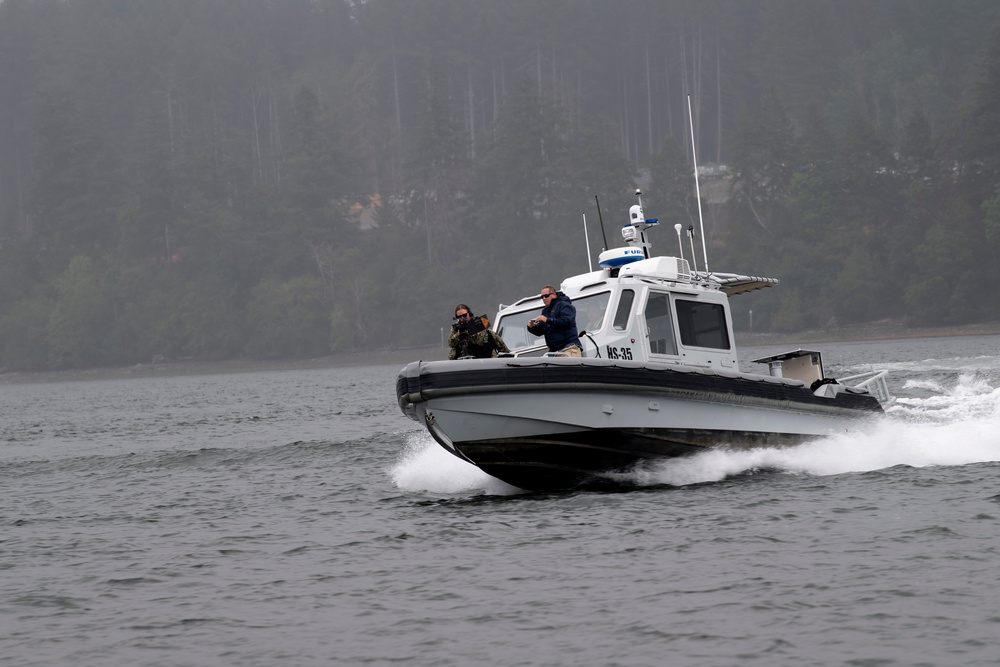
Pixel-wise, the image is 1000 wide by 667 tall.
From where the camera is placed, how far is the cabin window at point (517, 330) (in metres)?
14.8

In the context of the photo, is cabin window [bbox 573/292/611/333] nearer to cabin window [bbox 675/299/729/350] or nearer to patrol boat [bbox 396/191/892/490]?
patrol boat [bbox 396/191/892/490]

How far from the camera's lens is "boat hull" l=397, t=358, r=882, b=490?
41.2ft

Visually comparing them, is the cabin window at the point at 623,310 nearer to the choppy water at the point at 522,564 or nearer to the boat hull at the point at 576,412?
the boat hull at the point at 576,412

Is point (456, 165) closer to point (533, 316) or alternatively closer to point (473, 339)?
point (533, 316)

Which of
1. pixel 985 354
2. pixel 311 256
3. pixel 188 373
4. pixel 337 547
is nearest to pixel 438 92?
pixel 311 256

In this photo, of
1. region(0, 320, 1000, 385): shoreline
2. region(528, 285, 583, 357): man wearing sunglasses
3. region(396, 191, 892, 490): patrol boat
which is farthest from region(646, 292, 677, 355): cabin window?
region(0, 320, 1000, 385): shoreline

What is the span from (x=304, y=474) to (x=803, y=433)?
758 cm

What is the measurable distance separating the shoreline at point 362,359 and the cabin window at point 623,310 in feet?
191

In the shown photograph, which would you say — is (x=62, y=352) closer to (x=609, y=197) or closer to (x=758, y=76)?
(x=609, y=197)

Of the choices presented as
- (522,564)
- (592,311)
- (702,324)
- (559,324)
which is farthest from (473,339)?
(522,564)

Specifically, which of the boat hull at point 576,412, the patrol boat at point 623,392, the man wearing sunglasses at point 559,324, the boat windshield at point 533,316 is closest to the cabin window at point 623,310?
the patrol boat at point 623,392

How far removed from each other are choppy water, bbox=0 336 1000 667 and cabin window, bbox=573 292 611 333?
174cm

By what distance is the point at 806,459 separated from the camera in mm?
14719

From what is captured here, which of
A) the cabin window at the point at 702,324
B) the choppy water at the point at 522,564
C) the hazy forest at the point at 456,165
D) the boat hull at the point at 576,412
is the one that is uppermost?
the hazy forest at the point at 456,165
